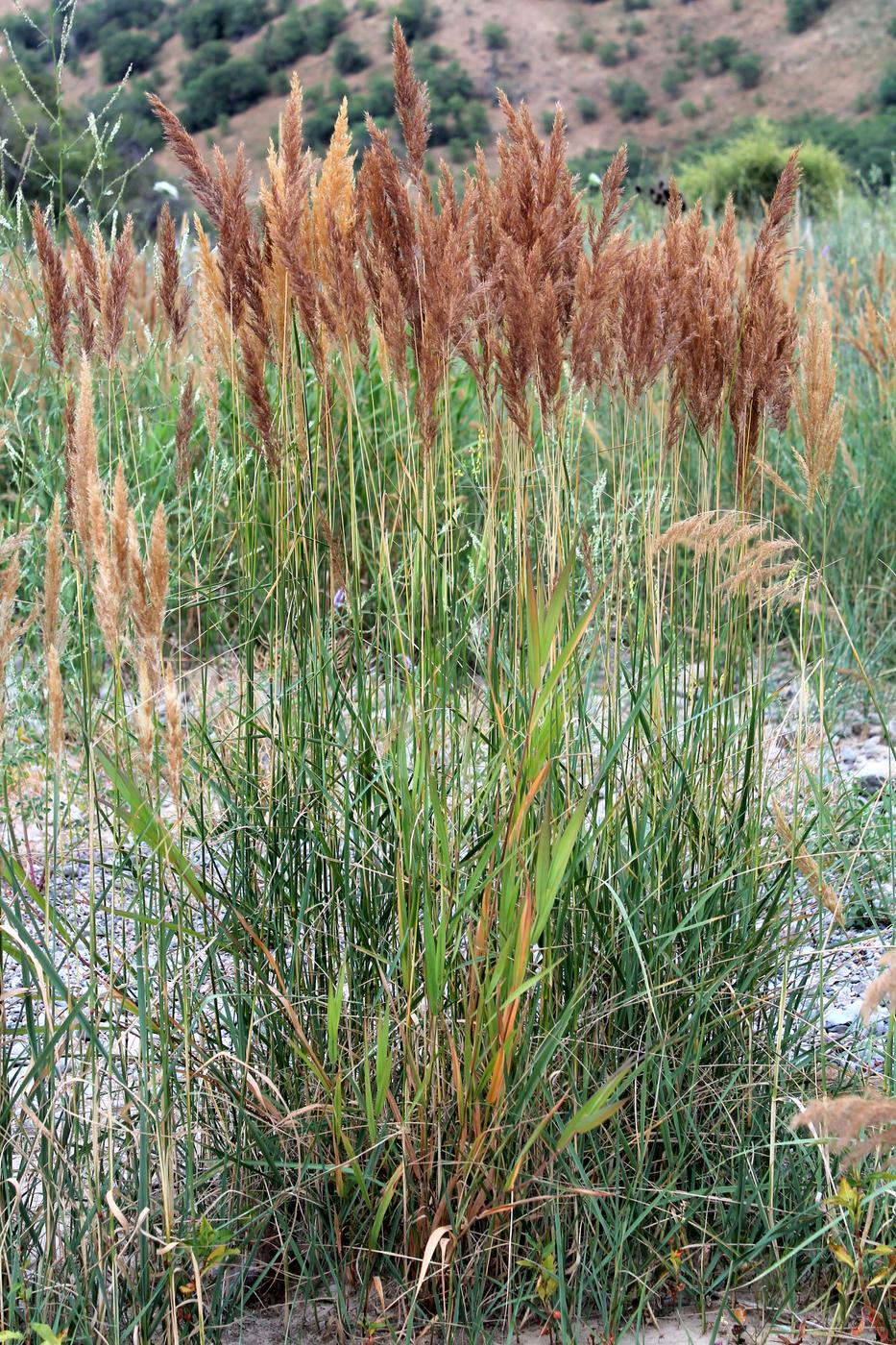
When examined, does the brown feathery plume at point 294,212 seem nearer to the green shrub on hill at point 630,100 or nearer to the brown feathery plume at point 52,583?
the brown feathery plume at point 52,583

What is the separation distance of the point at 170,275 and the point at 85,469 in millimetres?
637

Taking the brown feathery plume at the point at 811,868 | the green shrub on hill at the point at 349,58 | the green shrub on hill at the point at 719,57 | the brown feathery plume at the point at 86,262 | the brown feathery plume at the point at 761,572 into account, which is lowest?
the brown feathery plume at the point at 811,868

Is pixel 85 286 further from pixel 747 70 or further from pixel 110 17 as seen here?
pixel 110 17

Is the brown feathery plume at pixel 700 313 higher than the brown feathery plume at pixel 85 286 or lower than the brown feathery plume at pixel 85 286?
lower

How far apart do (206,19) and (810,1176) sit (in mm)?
53034

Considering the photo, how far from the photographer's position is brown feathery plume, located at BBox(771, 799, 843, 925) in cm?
199

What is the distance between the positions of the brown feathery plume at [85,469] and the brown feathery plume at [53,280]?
25cm

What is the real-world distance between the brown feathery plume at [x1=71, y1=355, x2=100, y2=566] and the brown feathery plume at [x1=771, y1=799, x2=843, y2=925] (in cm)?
122

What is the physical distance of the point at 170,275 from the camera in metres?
2.15

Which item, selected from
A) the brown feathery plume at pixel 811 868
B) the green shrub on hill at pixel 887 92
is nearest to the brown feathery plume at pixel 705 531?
the brown feathery plume at pixel 811 868

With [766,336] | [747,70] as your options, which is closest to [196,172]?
[766,336]

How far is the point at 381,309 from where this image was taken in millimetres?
1980

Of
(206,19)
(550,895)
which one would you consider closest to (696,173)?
(550,895)

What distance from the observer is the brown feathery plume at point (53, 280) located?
1.95m
